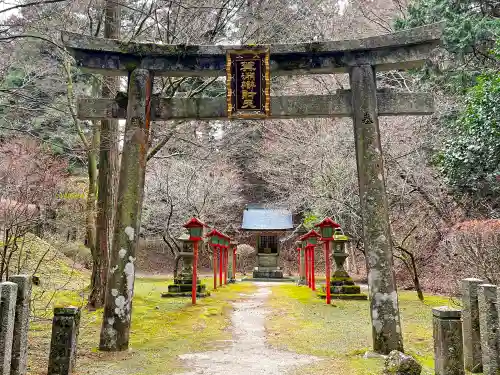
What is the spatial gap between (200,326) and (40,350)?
2.89 m

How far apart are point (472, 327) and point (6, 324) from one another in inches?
186

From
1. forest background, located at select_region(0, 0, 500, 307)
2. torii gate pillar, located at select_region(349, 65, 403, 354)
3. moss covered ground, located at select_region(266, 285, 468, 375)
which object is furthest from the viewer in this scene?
forest background, located at select_region(0, 0, 500, 307)

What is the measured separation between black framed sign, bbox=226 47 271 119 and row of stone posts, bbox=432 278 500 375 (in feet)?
11.8

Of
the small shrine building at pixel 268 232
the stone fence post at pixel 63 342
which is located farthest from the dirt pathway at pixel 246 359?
the small shrine building at pixel 268 232

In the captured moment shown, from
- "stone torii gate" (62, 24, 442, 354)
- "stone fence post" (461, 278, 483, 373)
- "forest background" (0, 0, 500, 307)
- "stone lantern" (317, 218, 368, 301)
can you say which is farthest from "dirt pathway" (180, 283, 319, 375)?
"stone lantern" (317, 218, 368, 301)

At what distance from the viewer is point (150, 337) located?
6977 millimetres

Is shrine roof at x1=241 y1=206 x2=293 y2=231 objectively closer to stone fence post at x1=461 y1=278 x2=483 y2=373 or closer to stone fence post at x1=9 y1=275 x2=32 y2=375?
stone fence post at x1=461 y1=278 x2=483 y2=373

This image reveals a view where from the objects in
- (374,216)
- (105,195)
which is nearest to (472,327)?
(374,216)

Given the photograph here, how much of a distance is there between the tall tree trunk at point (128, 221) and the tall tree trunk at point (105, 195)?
12.4ft

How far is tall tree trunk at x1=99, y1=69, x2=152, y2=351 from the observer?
5734 millimetres

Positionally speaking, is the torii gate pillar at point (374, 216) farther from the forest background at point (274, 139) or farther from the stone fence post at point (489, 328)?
the forest background at point (274, 139)

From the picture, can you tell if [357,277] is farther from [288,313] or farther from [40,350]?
[40,350]

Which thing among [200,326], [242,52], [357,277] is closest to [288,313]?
[200,326]

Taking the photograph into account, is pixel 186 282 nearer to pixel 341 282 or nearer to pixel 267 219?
pixel 341 282
